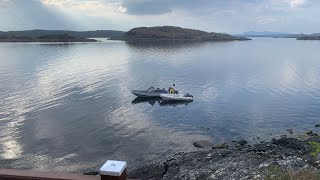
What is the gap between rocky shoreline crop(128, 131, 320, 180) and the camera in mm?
16703

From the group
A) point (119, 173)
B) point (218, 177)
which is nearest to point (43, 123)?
point (218, 177)

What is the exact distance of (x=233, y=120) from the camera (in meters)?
38.7

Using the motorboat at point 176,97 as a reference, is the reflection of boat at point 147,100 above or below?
below

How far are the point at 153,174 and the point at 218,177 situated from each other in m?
5.76

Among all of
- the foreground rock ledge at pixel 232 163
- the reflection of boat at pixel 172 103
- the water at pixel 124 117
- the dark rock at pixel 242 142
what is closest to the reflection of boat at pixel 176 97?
the reflection of boat at pixel 172 103

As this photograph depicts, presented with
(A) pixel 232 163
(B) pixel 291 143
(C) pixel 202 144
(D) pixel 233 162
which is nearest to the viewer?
(A) pixel 232 163

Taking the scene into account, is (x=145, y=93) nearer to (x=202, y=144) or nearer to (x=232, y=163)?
(x=202, y=144)

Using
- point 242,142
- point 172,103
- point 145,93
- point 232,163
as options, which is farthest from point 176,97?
point 232,163

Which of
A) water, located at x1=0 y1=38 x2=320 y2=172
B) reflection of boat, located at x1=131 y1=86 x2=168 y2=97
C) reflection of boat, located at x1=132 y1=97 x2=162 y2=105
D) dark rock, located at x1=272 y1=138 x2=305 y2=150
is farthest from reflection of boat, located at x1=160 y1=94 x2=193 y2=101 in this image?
dark rock, located at x1=272 y1=138 x2=305 y2=150

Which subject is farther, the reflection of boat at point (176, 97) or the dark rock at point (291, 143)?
the reflection of boat at point (176, 97)

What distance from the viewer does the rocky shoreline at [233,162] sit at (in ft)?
54.8

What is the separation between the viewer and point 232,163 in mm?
19422

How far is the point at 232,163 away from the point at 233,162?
0.95 feet

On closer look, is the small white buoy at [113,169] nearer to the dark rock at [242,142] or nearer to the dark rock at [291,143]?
the dark rock at [291,143]
